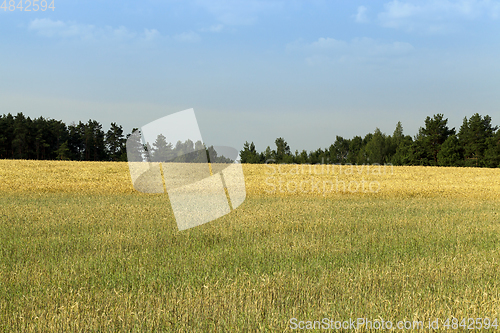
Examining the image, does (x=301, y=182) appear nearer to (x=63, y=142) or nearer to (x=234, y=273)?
(x=234, y=273)

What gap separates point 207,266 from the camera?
7.12m

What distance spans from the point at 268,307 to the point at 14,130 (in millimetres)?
90282

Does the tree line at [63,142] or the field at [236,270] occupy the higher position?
the tree line at [63,142]

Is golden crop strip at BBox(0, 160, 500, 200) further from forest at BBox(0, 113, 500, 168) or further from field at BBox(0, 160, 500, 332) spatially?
forest at BBox(0, 113, 500, 168)

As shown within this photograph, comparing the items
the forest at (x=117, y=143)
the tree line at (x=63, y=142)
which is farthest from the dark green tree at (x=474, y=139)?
the tree line at (x=63, y=142)

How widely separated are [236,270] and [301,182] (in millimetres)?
26101

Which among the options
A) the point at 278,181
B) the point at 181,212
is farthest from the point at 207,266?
the point at 278,181

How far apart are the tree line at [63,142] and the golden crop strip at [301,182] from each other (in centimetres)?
3629

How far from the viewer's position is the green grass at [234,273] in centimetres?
468

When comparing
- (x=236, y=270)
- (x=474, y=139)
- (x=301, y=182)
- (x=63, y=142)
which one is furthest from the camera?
(x=63, y=142)

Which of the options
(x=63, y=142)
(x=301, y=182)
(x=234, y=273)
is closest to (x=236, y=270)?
(x=234, y=273)

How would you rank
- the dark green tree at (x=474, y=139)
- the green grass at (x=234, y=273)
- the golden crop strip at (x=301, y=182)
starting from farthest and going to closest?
1. the dark green tree at (x=474, y=139)
2. the golden crop strip at (x=301, y=182)
3. the green grass at (x=234, y=273)

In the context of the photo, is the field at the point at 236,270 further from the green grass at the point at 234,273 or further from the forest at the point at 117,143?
the forest at the point at 117,143

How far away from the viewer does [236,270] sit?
663 centimetres
